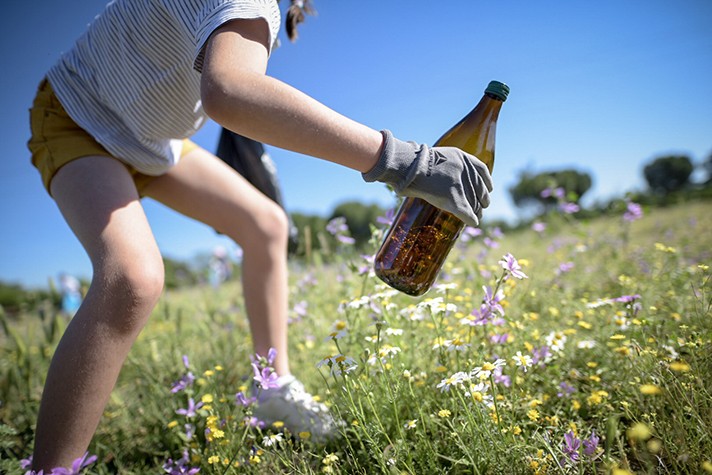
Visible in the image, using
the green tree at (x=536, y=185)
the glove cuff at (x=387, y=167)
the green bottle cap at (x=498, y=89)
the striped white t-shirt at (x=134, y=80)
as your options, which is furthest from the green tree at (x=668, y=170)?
the striped white t-shirt at (x=134, y=80)

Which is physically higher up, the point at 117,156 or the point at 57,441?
the point at 117,156

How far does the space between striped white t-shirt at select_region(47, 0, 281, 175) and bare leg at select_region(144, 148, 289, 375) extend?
20 cm

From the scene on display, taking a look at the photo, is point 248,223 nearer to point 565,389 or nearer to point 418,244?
point 418,244

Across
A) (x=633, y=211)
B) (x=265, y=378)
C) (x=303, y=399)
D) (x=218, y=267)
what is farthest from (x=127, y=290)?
(x=218, y=267)

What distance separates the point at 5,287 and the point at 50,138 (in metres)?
16.1

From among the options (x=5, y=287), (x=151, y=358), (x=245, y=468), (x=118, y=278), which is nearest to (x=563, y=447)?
(x=245, y=468)

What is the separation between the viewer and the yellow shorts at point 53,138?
121cm

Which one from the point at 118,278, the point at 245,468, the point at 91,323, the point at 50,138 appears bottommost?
the point at 245,468

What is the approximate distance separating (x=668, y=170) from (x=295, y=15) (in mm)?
43676

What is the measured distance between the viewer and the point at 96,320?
3.35 ft

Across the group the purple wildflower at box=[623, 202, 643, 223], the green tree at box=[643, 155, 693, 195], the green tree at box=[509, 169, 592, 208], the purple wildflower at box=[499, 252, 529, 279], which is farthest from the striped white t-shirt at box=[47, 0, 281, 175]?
the green tree at box=[643, 155, 693, 195]

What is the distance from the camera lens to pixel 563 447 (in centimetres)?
100

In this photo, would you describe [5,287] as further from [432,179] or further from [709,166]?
[709,166]

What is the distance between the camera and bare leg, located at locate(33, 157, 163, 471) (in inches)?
38.9
